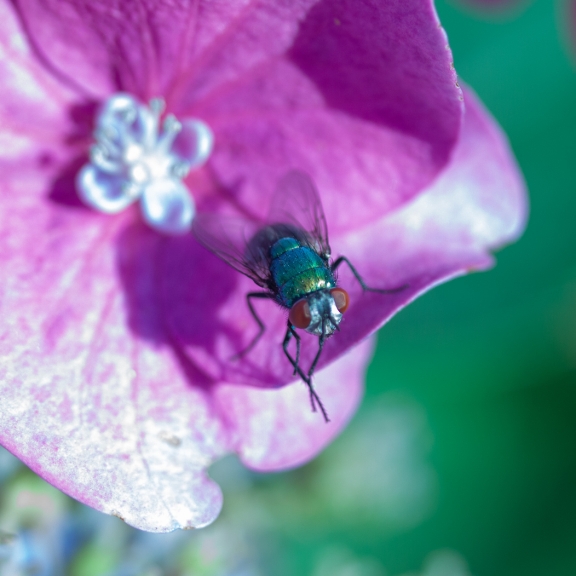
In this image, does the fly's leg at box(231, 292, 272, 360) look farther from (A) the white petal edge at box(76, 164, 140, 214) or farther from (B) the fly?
(A) the white petal edge at box(76, 164, 140, 214)

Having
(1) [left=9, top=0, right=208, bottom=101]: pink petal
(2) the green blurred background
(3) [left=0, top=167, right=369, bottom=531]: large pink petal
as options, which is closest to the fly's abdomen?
(3) [left=0, top=167, right=369, bottom=531]: large pink petal

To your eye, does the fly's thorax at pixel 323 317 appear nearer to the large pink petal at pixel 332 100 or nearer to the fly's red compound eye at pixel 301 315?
the fly's red compound eye at pixel 301 315

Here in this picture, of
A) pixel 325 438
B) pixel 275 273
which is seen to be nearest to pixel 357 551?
pixel 325 438

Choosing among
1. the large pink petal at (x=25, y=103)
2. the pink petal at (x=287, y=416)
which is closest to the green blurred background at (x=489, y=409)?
the pink petal at (x=287, y=416)

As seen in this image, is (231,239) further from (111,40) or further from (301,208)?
(111,40)

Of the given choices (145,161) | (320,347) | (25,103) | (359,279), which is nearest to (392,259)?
(359,279)

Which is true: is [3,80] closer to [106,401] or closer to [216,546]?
[106,401]
